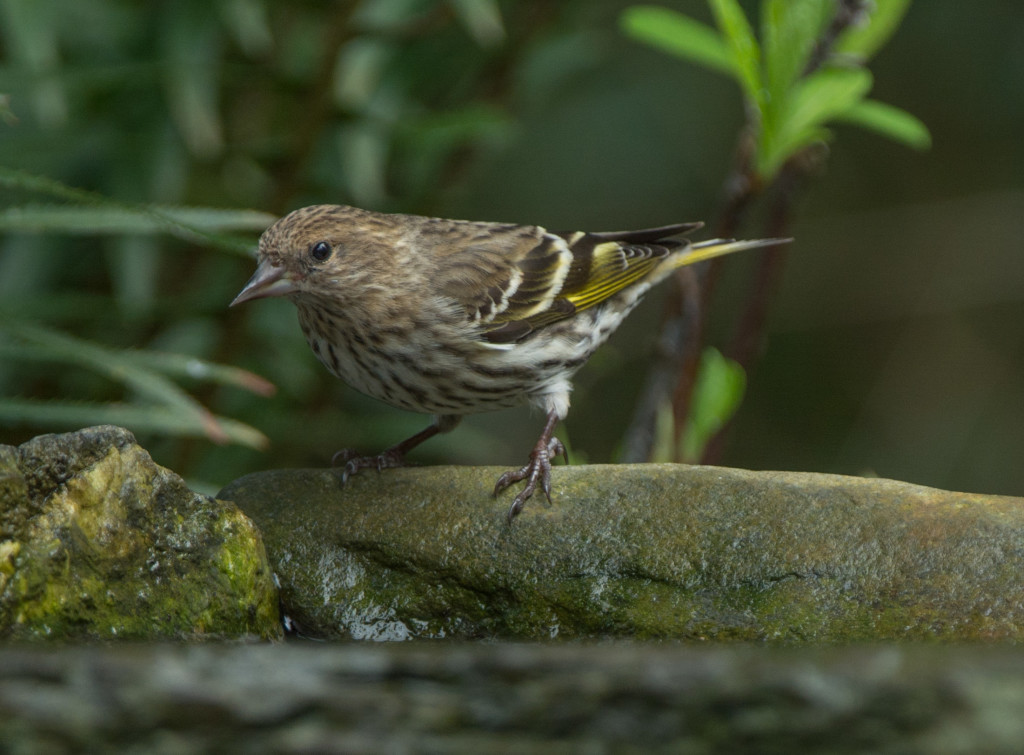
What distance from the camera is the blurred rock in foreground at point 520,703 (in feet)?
4.94

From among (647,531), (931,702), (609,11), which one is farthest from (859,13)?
(609,11)

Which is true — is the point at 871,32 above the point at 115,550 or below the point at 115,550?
above

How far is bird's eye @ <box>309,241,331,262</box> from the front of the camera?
3.42 m

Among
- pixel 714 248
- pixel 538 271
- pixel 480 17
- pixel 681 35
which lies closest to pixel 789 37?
pixel 681 35

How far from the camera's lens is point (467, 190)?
18.5 ft

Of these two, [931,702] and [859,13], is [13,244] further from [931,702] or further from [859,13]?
[931,702]

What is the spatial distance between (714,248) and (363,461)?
1235 mm

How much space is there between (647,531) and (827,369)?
18.1ft

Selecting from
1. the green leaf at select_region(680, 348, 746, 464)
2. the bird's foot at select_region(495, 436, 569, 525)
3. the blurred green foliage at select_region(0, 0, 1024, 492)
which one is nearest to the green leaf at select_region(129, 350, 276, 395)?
the blurred green foliage at select_region(0, 0, 1024, 492)

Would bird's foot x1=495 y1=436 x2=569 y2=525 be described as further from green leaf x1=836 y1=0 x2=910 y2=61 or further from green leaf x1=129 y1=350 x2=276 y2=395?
green leaf x1=836 y1=0 x2=910 y2=61

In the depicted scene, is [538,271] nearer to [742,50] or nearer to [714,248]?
[714,248]

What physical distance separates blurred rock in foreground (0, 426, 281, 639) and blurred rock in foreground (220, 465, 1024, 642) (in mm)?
297

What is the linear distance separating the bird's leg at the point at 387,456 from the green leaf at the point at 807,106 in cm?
129

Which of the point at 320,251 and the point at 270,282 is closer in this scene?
the point at 270,282
